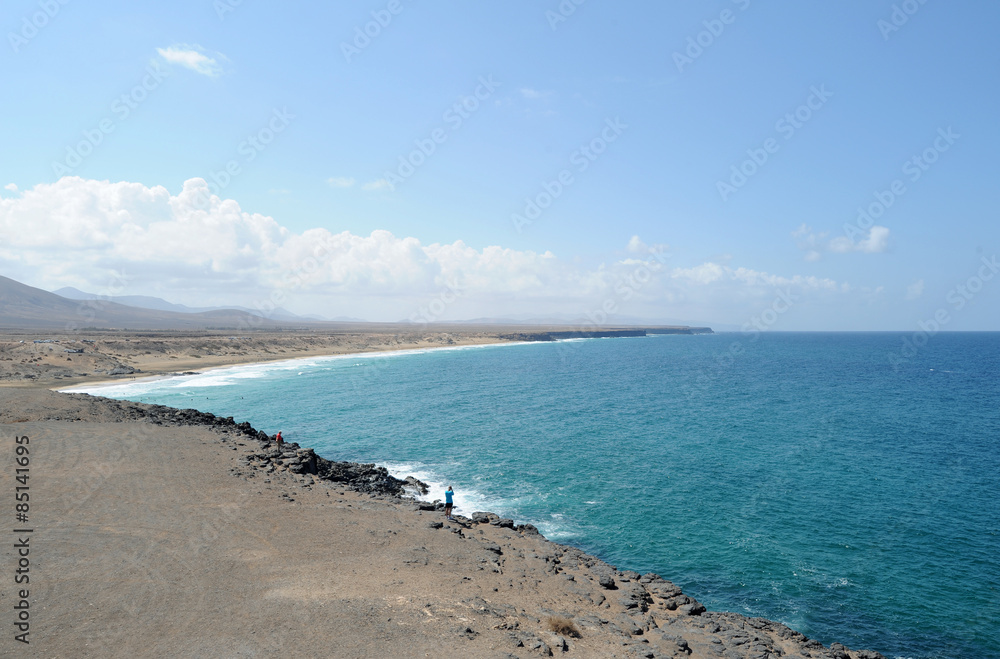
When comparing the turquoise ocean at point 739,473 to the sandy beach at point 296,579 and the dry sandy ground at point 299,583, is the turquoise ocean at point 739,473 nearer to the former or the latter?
the sandy beach at point 296,579

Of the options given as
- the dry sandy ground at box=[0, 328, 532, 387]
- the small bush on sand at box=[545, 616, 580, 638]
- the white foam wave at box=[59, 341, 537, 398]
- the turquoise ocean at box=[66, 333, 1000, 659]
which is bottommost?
the turquoise ocean at box=[66, 333, 1000, 659]

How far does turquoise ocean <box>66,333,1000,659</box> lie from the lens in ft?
63.9

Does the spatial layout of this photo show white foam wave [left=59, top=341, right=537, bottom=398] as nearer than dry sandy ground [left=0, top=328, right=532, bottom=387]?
Yes

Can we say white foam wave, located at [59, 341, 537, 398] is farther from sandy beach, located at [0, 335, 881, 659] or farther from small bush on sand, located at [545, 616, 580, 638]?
small bush on sand, located at [545, 616, 580, 638]

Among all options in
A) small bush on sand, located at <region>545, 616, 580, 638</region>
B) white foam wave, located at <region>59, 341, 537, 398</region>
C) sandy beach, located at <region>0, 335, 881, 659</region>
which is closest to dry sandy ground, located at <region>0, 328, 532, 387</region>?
white foam wave, located at <region>59, 341, 537, 398</region>

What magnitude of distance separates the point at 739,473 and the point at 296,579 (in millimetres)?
29212

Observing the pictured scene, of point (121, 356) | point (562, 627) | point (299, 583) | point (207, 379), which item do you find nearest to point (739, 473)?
point (562, 627)

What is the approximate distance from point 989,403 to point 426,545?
72.8 meters

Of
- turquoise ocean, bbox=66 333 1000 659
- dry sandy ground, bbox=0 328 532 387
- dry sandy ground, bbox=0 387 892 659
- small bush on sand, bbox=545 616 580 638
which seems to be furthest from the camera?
dry sandy ground, bbox=0 328 532 387

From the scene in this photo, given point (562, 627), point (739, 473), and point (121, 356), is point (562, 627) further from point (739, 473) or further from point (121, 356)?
point (121, 356)

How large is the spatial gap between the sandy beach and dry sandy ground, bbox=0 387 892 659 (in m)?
0.07

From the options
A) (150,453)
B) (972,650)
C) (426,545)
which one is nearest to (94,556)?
(426,545)

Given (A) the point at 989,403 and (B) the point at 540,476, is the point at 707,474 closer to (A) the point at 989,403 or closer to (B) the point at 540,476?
(B) the point at 540,476

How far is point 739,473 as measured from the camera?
33531 millimetres
